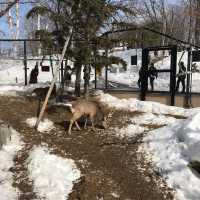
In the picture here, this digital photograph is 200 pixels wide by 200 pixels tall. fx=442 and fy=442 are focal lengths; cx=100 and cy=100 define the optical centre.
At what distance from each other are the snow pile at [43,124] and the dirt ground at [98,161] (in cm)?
15

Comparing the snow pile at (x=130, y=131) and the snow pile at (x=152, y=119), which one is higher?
the snow pile at (x=152, y=119)

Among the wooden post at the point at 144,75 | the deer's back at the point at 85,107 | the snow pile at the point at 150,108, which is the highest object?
the wooden post at the point at 144,75

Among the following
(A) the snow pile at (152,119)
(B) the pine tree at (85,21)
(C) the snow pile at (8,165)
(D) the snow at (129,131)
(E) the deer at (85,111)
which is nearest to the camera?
(C) the snow pile at (8,165)

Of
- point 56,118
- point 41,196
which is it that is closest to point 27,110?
point 56,118

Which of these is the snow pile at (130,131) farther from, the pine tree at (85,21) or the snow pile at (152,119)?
the pine tree at (85,21)

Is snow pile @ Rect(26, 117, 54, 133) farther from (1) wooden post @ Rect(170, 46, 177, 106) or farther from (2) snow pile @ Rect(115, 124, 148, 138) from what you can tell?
(1) wooden post @ Rect(170, 46, 177, 106)

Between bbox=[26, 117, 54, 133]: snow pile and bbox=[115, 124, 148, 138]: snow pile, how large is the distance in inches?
66.6

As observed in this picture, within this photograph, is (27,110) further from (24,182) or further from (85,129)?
(24,182)

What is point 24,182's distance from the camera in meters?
7.53

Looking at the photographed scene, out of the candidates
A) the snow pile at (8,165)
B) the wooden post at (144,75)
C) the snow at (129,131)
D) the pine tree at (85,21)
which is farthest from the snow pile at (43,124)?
the wooden post at (144,75)

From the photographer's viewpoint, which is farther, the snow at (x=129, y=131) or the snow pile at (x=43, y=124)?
the snow pile at (x=43, y=124)

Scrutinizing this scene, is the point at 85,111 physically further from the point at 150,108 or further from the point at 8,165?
the point at 8,165

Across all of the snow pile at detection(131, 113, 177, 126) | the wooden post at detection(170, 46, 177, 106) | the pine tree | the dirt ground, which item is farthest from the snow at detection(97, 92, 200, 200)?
the wooden post at detection(170, 46, 177, 106)

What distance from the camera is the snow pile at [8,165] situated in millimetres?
7054
